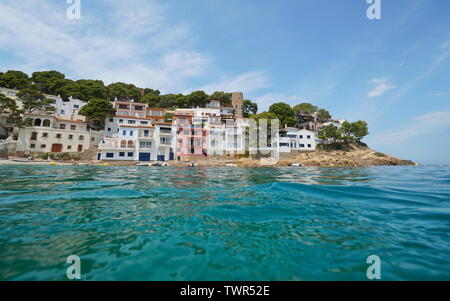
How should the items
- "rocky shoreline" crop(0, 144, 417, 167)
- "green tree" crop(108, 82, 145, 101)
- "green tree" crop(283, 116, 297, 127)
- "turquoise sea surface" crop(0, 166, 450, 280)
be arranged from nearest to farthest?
"turquoise sea surface" crop(0, 166, 450, 280) → "rocky shoreline" crop(0, 144, 417, 167) → "green tree" crop(283, 116, 297, 127) → "green tree" crop(108, 82, 145, 101)

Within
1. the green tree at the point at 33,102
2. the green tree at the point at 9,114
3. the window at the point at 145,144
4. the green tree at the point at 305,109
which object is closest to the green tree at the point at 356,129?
the green tree at the point at 305,109

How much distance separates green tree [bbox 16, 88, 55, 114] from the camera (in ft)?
133

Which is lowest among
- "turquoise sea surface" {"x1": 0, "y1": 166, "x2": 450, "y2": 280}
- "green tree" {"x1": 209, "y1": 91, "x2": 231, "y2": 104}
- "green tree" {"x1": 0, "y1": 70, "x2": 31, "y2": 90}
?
"turquoise sea surface" {"x1": 0, "y1": 166, "x2": 450, "y2": 280}

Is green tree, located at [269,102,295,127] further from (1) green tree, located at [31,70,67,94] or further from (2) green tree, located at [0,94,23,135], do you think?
(1) green tree, located at [31,70,67,94]

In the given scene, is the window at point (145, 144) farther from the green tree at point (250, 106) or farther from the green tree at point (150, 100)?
the green tree at point (250, 106)

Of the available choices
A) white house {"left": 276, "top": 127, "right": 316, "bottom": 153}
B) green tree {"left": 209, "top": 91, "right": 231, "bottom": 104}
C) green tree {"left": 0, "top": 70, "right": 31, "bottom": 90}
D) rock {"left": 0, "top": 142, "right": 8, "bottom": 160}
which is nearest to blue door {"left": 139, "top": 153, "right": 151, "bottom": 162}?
rock {"left": 0, "top": 142, "right": 8, "bottom": 160}

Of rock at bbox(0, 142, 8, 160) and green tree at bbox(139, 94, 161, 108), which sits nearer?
rock at bbox(0, 142, 8, 160)

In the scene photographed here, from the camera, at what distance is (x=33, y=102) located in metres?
39.9

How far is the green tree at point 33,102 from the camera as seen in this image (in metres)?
40.5

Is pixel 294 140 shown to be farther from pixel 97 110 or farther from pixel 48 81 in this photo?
pixel 48 81

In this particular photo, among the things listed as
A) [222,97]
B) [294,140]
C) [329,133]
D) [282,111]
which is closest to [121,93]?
[222,97]

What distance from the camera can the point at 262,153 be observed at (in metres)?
45.8
